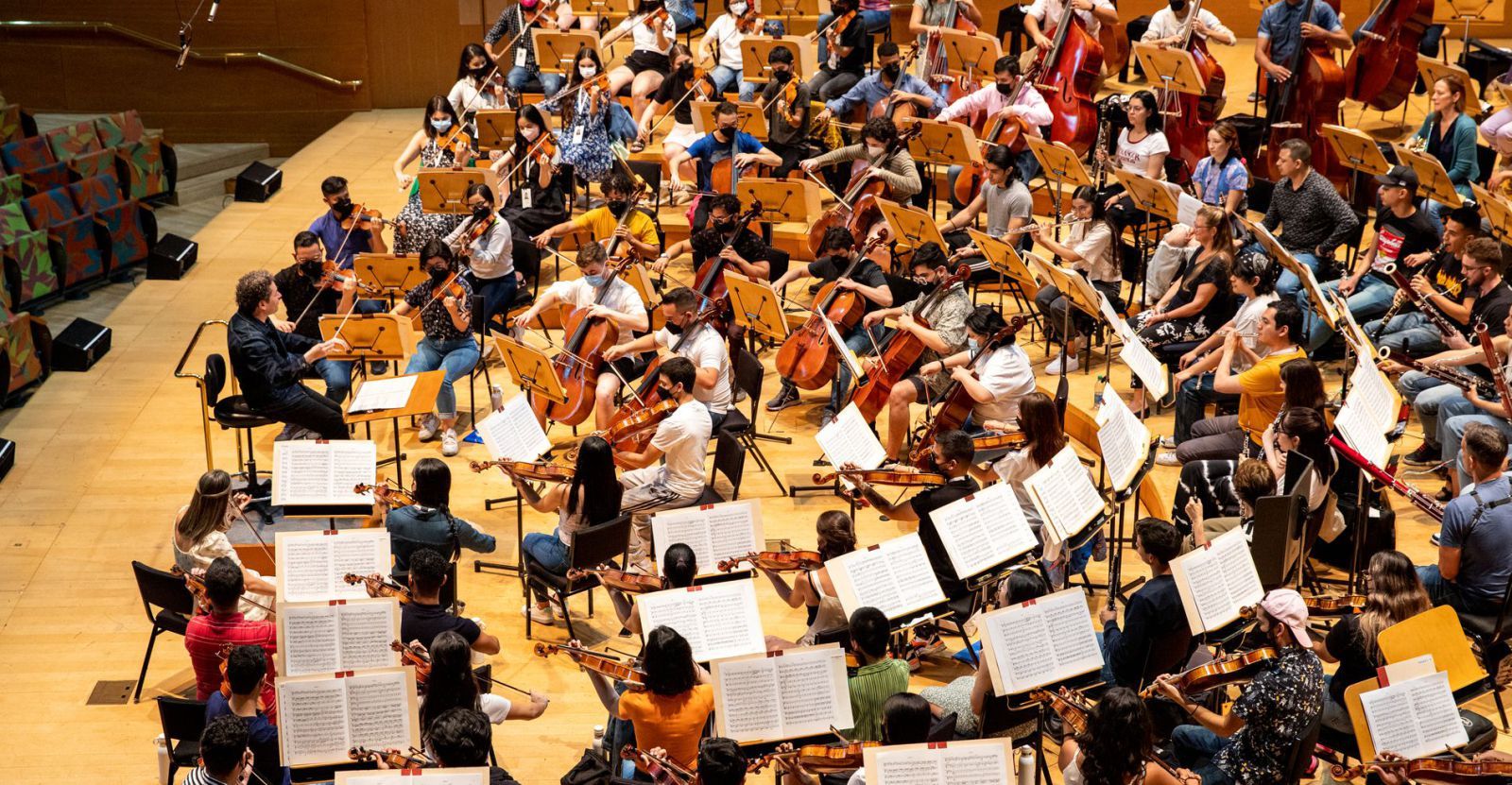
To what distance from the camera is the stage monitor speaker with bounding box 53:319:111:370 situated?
1107 cm

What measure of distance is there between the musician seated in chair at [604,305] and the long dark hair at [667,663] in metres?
3.59

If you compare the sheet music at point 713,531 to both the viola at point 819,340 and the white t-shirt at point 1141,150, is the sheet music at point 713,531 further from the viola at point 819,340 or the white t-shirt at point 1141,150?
the white t-shirt at point 1141,150

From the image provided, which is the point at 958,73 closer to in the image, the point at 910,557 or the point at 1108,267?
the point at 1108,267

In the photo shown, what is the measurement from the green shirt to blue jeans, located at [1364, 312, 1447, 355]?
4449 mm

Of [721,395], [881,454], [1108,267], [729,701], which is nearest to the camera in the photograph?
[729,701]

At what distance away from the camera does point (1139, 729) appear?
16.5ft

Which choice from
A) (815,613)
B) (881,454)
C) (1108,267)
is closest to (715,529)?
(815,613)

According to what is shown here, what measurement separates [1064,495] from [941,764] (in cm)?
182

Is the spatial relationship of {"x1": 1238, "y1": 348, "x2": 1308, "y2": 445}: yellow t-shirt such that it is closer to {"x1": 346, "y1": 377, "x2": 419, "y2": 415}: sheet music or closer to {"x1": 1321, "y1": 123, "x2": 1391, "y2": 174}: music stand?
{"x1": 1321, "y1": 123, "x2": 1391, "y2": 174}: music stand

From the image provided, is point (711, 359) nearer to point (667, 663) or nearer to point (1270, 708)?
point (667, 663)

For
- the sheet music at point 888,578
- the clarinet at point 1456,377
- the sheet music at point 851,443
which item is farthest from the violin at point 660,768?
the clarinet at point 1456,377

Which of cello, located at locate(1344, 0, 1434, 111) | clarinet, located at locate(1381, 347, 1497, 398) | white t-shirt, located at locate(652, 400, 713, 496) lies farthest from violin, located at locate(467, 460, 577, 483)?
cello, located at locate(1344, 0, 1434, 111)

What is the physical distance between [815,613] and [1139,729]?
2.00 m

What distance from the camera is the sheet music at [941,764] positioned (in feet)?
16.2
